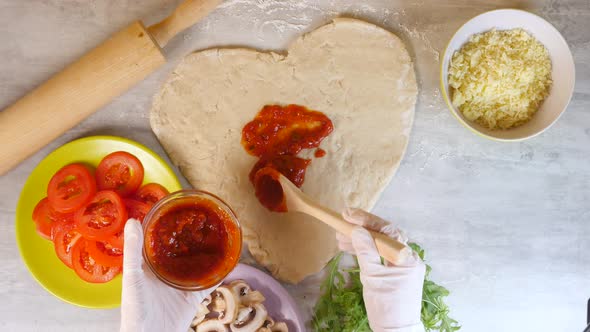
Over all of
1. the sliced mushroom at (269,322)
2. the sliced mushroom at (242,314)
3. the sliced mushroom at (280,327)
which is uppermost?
the sliced mushroom at (242,314)

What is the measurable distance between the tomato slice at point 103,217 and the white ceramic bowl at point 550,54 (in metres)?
1.72

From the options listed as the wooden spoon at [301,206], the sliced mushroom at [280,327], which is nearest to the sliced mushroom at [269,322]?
the sliced mushroom at [280,327]

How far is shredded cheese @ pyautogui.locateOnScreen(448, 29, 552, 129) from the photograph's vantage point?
2547 millimetres

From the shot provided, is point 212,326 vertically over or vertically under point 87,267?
under

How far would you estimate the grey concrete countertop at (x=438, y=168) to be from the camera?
2721mm

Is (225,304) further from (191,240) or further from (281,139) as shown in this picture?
(281,139)

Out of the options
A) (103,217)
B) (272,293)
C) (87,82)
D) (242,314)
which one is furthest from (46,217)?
(272,293)

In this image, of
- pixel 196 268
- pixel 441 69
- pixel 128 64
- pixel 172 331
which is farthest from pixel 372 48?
pixel 172 331

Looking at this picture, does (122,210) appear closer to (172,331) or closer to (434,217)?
(172,331)

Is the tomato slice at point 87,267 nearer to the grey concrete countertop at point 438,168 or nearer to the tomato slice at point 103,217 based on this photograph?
the tomato slice at point 103,217

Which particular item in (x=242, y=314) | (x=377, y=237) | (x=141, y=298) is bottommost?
(x=242, y=314)

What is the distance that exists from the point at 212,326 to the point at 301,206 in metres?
0.73

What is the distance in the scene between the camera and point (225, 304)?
245 centimetres

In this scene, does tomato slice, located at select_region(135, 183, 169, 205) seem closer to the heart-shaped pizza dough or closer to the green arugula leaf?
the heart-shaped pizza dough
